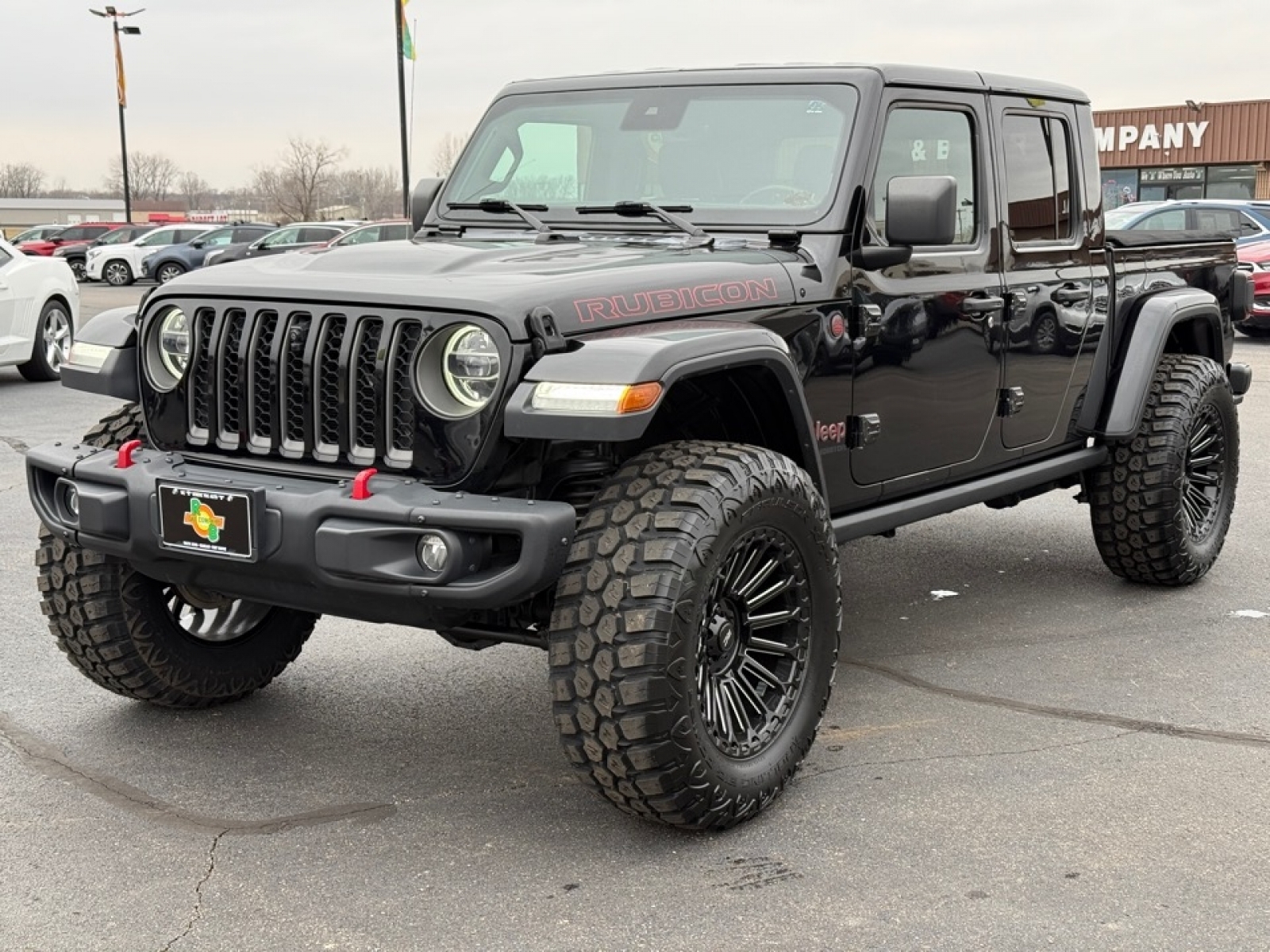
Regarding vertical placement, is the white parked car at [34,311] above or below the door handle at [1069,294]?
below

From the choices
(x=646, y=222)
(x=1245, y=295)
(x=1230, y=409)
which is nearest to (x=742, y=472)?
(x=646, y=222)

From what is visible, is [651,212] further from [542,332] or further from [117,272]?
[117,272]

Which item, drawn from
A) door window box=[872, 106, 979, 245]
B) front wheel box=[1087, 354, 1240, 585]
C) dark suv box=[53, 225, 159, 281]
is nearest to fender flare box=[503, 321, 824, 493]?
door window box=[872, 106, 979, 245]

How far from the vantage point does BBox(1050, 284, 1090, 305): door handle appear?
5.55 meters

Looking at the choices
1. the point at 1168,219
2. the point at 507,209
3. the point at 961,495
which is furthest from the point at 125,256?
the point at 961,495

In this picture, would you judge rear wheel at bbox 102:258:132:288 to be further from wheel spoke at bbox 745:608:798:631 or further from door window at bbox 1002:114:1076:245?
wheel spoke at bbox 745:608:798:631

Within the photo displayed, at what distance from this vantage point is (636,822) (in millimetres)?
3889

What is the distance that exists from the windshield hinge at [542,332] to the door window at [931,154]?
1.45 metres

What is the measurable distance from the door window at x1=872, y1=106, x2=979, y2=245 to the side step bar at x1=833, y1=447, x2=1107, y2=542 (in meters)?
0.85

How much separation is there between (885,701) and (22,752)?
260 centimetres

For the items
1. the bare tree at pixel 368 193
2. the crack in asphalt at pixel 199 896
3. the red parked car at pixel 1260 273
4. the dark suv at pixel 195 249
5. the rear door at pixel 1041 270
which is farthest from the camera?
the bare tree at pixel 368 193

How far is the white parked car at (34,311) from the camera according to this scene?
41.6 ft

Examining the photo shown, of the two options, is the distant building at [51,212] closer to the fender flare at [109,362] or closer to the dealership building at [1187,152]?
the dealership building at [1187,152]

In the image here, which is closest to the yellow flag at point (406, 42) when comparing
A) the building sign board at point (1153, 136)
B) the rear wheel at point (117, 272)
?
the rear wheel at point (117, 272)
